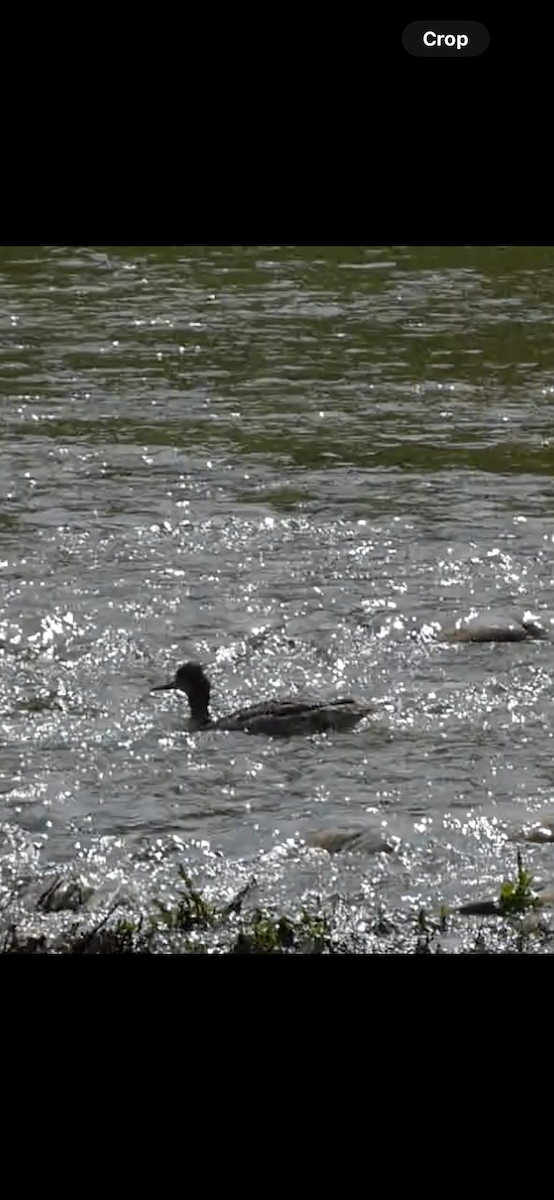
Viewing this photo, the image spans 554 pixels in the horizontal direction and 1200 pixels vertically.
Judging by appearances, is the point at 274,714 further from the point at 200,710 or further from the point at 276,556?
the point at 276,556

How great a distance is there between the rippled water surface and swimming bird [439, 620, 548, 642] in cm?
10

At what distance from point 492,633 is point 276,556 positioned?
64.4 inches

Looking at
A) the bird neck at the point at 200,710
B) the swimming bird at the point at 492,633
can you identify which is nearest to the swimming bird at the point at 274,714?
the bird neck at the point at 200,710

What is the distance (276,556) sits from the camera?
436 inches

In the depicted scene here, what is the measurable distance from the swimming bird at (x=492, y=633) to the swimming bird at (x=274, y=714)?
0.99 meters

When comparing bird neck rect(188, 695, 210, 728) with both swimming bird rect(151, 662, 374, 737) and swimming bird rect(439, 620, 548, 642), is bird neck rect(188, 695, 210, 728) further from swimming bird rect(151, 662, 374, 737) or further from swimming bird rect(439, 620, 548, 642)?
swimming bird rect(439, 620, 548, 642)

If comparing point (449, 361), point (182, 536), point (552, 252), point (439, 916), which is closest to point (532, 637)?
point (182, 536)

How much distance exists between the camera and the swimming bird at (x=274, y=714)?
8.79 meters

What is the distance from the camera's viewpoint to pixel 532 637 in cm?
992

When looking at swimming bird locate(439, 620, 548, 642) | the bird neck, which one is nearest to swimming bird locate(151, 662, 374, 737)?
the bird neck
